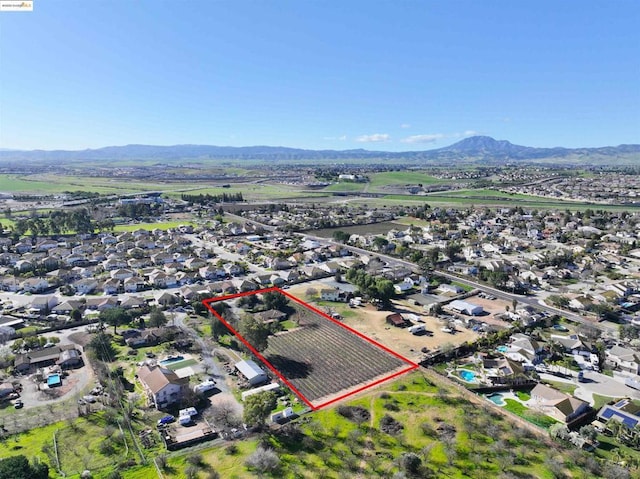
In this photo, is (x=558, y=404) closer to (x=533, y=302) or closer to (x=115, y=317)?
(x=533, y=302)

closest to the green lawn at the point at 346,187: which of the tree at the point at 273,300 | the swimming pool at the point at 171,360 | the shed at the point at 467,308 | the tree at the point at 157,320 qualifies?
the shed at the point at 467,308

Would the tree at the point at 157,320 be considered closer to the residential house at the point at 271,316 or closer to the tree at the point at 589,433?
the residential house at the point at 271,316

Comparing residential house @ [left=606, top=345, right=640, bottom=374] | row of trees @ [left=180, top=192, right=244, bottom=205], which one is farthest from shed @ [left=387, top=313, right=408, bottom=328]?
row of trees @ [left=180, top=192, right=244, bottom=205]

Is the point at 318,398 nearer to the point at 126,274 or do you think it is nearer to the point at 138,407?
the point at 138,407

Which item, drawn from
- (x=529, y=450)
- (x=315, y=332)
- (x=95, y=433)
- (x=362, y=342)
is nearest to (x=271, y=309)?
(x=315, y=332)

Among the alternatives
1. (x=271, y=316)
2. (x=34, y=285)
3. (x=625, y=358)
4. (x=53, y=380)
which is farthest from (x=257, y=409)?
(x=34, y=285)
